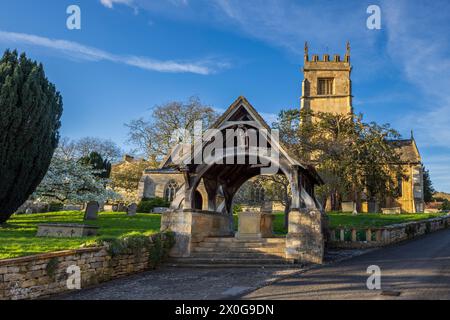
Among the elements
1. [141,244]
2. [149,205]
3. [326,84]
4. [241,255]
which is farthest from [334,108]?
[141,244]

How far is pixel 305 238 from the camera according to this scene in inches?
462

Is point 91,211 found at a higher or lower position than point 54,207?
higher

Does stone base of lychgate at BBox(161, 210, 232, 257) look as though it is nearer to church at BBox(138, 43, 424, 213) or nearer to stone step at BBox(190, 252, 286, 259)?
stone step at BBox(190, 252, 286, 259)

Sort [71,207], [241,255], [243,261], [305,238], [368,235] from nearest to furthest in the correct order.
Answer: [243,261], [305,238], [241,255], [368,235], [71,207]

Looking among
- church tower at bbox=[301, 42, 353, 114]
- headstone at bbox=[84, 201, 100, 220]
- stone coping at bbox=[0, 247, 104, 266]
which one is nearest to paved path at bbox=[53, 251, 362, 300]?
stone coping at bbox=[0, 247, 104, 266]

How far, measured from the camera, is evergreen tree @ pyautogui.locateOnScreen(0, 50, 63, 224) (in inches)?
578

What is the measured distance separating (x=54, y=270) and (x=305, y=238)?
6864 mm

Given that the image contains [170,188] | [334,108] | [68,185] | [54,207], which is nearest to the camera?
[68,185]

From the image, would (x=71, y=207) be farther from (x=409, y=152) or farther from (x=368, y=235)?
(x=409, y=152)

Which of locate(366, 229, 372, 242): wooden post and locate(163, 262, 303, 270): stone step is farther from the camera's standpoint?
locate(366, 229, 372, 242): wooden post

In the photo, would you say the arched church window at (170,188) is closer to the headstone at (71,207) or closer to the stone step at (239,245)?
the headstone at (71,207)

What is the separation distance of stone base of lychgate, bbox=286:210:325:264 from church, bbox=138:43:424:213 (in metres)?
31.6
